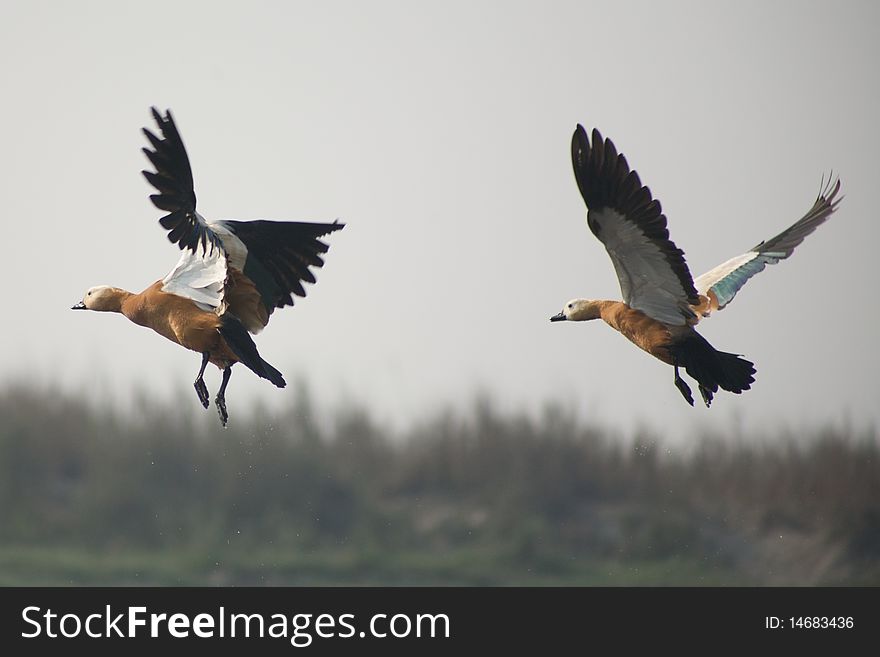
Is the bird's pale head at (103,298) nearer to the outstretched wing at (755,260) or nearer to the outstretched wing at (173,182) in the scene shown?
the outstretched wing at (173,182)

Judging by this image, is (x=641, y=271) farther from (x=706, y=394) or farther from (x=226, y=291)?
(x=226, y=291)

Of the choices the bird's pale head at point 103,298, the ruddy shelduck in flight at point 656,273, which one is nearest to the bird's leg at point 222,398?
the bird's pale head at point 103,298

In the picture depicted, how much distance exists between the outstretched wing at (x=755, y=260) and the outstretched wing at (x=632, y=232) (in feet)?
1.40

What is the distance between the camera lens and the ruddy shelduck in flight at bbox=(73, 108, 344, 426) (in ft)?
22.5

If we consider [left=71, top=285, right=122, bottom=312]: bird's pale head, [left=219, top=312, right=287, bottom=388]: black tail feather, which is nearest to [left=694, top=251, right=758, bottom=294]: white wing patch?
[left=219, top=312, right=287, bottom=388]: black tail feather

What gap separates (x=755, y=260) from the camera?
7.96 metres

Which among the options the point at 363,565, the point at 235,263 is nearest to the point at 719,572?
the point at 363,565

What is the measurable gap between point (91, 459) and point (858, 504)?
5.55m

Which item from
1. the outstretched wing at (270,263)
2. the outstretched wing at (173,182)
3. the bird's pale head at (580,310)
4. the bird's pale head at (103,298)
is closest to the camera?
the outstretched wing at (173,182)

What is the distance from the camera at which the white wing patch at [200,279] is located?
6.95 meters

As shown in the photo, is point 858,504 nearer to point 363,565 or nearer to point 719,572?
point 719,572

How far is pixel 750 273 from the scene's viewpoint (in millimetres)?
7879

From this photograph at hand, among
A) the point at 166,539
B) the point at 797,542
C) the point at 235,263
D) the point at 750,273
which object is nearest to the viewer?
the point at 235,263

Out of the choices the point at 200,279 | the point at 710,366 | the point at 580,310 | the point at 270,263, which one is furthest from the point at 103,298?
the point at 710,366
